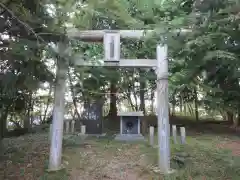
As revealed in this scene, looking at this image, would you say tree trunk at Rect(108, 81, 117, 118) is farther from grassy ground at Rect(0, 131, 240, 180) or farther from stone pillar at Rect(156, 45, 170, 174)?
stone pillar at Rect(156, 45, 170, 174)

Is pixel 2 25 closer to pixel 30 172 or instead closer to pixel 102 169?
pixel 30 172

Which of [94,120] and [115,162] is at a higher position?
[94,120]

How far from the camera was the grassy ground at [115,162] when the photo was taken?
20.4 feet

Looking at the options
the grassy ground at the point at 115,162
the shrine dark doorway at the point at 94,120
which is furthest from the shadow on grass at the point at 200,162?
the shrine dark doorway at the point at 94,120

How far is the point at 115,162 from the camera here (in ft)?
23.6

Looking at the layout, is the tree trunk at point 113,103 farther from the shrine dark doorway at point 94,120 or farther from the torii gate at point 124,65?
the torii gate at point 124,65

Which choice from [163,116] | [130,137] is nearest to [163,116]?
[163,116]

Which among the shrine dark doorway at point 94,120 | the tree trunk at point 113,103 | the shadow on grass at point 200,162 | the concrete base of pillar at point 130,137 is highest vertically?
the tree trunk at point 113,103

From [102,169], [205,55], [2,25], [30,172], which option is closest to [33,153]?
[30,172]

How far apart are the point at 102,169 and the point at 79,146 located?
1859 mm

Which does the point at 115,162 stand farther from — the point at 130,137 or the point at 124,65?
the point at 124,65

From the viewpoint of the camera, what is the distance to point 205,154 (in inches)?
296

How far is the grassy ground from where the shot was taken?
245 inches

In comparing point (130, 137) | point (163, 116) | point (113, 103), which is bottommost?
point (130, 137)
